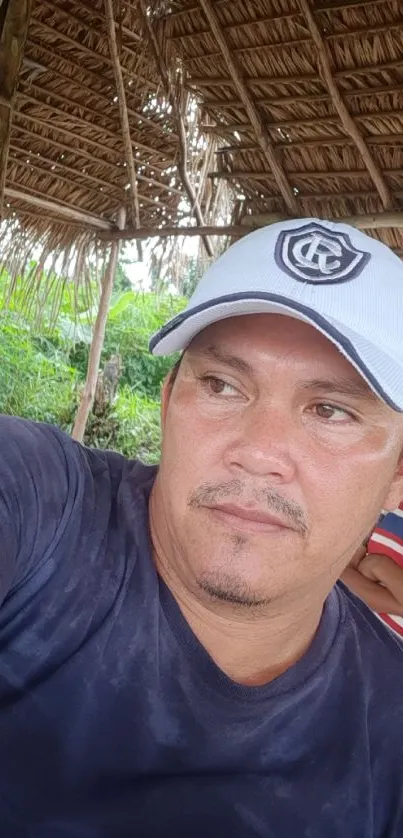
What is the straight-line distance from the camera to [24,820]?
85 cm

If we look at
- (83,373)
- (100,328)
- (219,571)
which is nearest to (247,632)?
(219,571)

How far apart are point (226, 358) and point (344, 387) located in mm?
149

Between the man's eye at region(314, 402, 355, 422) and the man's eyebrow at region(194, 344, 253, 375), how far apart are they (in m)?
0.09

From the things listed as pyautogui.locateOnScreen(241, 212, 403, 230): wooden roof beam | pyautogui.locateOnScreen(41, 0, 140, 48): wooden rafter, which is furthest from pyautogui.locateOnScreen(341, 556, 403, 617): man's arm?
pyautogui.locateOnScreen(41, 0, 140, 48): wooden rafter

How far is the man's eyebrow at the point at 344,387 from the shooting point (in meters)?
0.91

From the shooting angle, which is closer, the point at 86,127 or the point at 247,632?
the point at 247,632

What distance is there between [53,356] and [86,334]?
453mm

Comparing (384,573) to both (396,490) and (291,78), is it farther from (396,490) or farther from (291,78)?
(291,78)

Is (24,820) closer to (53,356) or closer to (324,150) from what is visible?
(324,150)

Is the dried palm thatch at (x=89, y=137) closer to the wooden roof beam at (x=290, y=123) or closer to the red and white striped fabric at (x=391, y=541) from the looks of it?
the wooden roof beam at (x=290, y=123)

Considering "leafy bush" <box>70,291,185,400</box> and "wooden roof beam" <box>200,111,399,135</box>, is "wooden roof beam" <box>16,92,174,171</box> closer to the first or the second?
"wooden roof beam" <box>200,111,399,135</box>

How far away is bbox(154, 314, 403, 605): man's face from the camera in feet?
2.84

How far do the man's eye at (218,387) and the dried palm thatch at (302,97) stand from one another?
1591mm

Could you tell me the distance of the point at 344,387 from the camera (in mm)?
919
